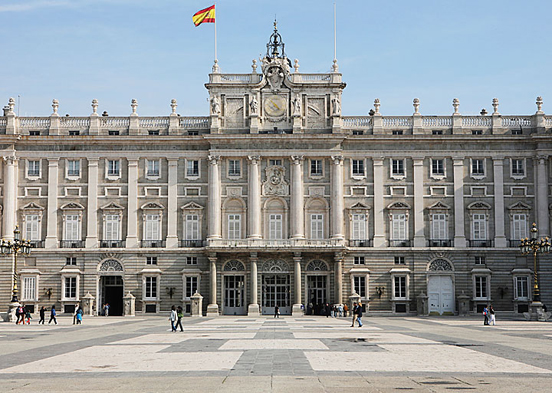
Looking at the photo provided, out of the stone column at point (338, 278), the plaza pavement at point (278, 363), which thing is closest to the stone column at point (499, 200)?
the stone column at point (338, 278)

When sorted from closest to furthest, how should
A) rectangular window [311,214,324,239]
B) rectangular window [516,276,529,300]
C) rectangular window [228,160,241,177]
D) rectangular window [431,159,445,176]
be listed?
rectangular window [516,276,529,300] → rectangular window [311,214,324,239] → rectangular window [228,160,241,177] → rectangular window [431,159,445,176]

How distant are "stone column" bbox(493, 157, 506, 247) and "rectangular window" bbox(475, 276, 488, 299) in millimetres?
3006

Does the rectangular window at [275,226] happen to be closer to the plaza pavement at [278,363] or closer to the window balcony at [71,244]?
the window balcony at [71,244]

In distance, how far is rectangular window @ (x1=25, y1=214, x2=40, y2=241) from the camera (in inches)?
2448

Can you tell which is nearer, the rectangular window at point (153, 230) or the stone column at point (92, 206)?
A: the stone column at point (92, 206)

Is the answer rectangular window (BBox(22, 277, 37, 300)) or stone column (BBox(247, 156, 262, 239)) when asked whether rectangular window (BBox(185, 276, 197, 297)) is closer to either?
stone column (BBox(247, 156, 262, 239))

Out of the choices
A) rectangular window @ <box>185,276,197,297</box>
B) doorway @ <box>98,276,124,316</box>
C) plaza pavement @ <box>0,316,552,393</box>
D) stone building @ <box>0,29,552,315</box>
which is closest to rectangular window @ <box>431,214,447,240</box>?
stone building @ <box>0,29,552,315</box>

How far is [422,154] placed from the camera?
62.7 meters

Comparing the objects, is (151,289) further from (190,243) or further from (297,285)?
(297,285)

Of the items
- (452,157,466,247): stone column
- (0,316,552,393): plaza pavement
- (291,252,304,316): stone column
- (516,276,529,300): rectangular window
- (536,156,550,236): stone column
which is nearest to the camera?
(0,316,552,393): plaza pavement

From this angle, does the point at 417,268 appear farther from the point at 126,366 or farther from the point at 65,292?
the point at 126,366

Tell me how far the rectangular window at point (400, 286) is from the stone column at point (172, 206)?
18.1m

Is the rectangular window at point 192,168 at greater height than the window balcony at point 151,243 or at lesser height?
greater

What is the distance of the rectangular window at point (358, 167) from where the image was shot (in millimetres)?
63094
